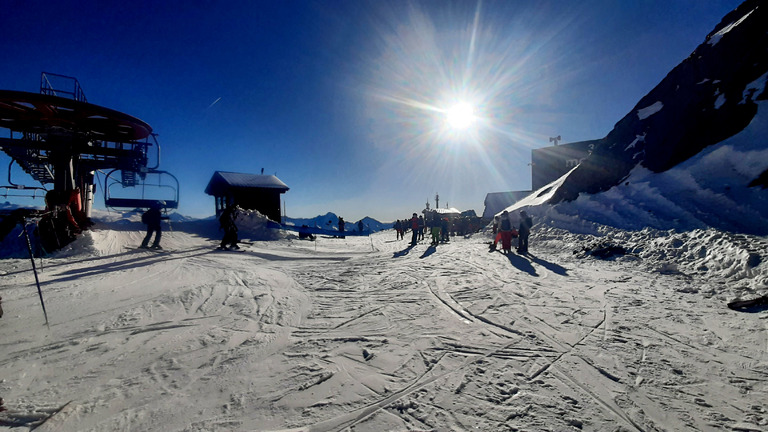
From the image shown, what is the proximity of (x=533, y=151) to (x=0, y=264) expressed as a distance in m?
49.0

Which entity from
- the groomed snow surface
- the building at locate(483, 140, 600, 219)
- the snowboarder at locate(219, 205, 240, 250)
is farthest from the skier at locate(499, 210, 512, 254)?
the building at locate(483, 140, 600, 219)

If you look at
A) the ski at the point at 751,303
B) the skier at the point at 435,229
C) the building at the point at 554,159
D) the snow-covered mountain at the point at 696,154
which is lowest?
the ski at the point at 751,303

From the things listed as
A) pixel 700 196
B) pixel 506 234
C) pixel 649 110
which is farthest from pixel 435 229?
pixel 649 110

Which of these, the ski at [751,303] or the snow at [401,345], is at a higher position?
the ski at [751,303]

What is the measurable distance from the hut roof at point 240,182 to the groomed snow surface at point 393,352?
17416 millimetres

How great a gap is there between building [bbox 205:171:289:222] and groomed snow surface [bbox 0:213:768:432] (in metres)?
17.1

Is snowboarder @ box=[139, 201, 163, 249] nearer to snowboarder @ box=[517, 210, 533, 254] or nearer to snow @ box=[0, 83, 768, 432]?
snow @ box=[0, 83, 768, 432]

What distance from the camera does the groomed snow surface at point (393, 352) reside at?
2.17 meters

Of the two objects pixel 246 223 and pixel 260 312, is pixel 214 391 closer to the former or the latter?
pixel 260 312

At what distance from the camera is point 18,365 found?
283 centimetres

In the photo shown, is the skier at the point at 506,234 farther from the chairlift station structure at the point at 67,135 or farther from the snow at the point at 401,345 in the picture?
the chairlift station structure at the point at 67,135

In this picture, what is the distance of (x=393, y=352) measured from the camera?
10.4 feet

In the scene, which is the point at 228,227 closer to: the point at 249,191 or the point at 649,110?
the point at 249,191

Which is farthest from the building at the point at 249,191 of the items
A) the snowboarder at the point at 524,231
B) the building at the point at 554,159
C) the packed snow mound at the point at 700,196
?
the building at the point at 554,159
